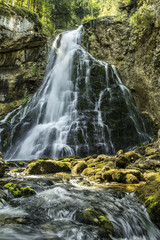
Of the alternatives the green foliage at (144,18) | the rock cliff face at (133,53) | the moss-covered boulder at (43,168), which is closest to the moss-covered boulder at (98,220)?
the moss-covered boulder at (43,168)

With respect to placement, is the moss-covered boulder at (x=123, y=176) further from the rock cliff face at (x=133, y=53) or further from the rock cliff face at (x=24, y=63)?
the rock cliff face at (x=24, y=63)

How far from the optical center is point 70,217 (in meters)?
3.46

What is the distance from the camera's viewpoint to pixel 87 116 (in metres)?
15.2

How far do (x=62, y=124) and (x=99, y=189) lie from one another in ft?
32.7

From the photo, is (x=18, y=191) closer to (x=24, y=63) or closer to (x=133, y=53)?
(x=133, y=53)

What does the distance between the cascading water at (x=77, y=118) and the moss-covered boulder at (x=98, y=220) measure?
9.13 meters

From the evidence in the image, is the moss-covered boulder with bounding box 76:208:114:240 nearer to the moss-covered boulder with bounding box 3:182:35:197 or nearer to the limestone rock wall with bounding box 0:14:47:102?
the moss-covered boulder with bounding box 3:182:35:197

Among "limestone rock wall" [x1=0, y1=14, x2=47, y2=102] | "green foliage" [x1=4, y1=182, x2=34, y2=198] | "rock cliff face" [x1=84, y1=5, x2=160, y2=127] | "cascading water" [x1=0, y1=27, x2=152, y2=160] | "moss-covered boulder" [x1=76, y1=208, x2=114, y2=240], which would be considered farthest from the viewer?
"limestone rock wall" [x1=0, y1=14, x2=47, y2=102]

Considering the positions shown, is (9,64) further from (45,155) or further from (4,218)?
(4,218)

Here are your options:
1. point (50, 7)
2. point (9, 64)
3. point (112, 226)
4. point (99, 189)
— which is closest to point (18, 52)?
point (9, 64)

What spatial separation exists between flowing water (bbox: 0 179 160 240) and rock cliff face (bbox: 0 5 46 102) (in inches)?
803

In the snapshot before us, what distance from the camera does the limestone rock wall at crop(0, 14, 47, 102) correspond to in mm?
21922

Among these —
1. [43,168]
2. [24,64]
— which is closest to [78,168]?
[43,168]

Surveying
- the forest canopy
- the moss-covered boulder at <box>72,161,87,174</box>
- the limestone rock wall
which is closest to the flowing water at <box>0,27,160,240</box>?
the limestone rock wall
